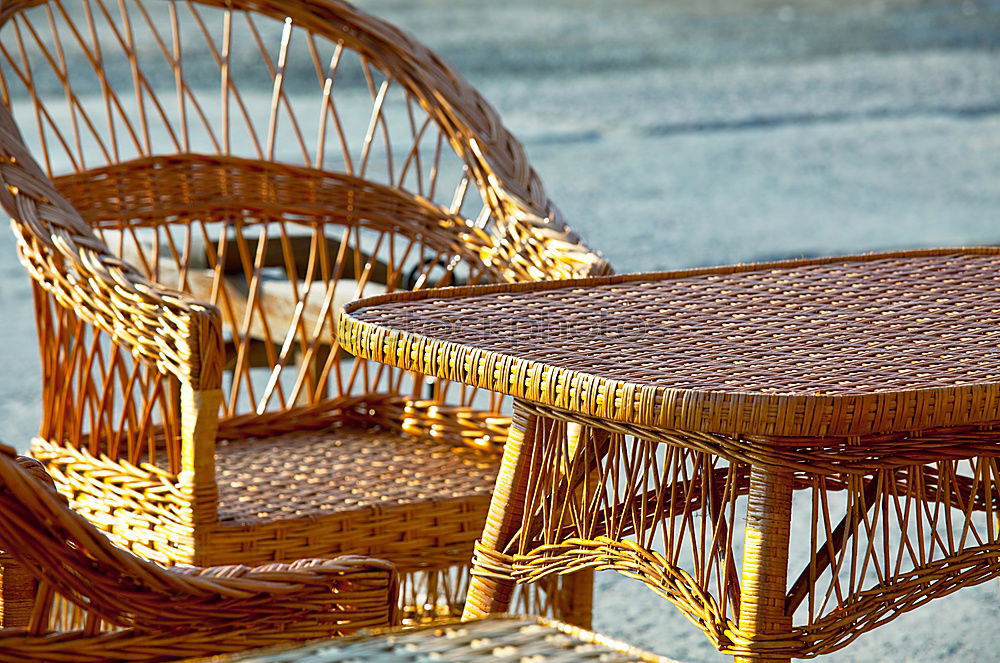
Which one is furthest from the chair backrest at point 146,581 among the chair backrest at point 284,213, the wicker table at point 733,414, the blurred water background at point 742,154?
the blurred water background at point 742,154

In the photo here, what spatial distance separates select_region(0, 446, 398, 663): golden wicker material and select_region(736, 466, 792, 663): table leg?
260 mm

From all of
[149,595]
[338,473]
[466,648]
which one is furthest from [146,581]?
[338,473]

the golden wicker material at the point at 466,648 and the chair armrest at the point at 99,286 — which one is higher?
the chair armrest at the point at 99,286

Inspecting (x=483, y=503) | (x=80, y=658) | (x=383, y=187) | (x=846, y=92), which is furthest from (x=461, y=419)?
(x=846, y=92)

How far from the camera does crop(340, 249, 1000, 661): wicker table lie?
Result: 3.24 feet

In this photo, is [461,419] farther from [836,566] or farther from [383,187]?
[836,566]

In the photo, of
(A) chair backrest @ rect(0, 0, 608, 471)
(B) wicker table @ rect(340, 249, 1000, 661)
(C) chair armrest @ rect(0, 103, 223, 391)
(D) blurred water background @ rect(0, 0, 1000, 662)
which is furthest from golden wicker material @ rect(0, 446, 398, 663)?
(D) blurred water background @ rect(0, 0, 1000, 662)

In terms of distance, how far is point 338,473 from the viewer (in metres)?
1.63

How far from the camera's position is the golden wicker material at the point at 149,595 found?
92 cm

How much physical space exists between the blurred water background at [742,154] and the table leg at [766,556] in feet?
2.77

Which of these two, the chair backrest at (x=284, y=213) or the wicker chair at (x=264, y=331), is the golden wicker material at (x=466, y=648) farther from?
the chair backrest at (x=284, y=213)

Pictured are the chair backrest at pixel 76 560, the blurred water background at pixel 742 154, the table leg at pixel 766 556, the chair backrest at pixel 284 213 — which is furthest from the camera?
the blurred water background at pixel 742 154

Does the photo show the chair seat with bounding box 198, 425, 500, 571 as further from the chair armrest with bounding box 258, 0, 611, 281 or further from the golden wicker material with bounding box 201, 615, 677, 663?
the golden wicker material with bounding box 201, 615, 677, 663

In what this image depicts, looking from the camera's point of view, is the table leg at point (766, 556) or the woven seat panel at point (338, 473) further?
the woven seat panel at point (338, 473)
